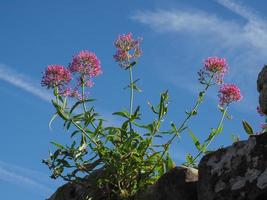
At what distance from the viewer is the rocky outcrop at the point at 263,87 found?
609cm

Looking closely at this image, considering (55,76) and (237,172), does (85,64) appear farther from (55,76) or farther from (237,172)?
(237,172)

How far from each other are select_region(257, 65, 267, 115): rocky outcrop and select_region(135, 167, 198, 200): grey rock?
1.27 metres

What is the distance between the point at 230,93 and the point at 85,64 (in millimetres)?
2052

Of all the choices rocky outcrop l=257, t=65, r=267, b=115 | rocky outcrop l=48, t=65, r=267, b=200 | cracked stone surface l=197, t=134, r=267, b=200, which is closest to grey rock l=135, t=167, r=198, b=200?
rocky outcrop l=48, t=65, r=267, b=200

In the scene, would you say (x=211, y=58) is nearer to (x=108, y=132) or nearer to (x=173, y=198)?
(x=108, y=132)

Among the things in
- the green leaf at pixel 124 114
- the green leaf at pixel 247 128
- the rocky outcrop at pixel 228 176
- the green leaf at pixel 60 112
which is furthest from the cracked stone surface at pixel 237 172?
the green leaf at pixel 60 112

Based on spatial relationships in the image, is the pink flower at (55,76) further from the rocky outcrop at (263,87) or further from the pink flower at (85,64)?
the rocky outcrop at (263,87)

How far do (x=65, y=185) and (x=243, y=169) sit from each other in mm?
3365

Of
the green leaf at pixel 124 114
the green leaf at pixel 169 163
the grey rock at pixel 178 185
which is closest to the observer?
the grey rock at pixel 178 185

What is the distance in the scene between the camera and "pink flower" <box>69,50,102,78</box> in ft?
27.2

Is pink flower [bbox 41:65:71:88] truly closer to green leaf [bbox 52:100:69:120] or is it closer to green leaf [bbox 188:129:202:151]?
green leaf [bbox 52:100:69:120]

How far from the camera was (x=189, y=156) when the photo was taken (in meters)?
8.51

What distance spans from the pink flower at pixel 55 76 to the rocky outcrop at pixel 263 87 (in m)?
2.98

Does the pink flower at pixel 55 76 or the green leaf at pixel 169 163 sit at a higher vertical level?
the pink flower at pixel 55 76
